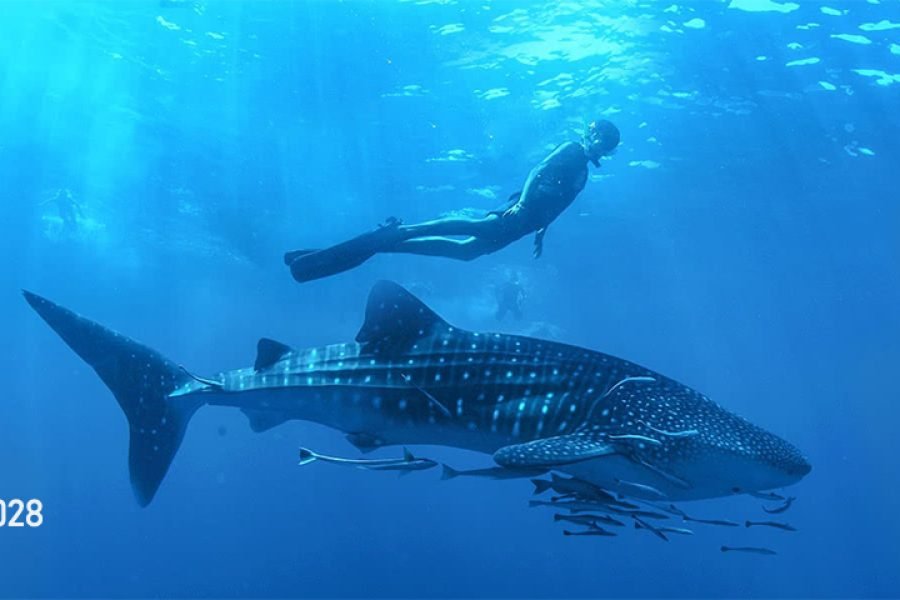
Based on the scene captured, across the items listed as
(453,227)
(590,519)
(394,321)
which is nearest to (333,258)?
(453,227)

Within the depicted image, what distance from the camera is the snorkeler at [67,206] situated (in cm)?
3441

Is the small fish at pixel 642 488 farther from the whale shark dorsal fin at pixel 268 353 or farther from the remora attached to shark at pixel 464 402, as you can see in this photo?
the whale shark dorsal fin at pixel 268 353

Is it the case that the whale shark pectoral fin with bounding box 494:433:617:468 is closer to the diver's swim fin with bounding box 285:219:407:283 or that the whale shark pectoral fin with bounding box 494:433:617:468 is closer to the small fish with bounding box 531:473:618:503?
the small fish with bounding box 531:473:618:503

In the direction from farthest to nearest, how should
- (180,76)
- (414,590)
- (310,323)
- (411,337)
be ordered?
(310,323) < (414,590) < (180,76) < (411,337)

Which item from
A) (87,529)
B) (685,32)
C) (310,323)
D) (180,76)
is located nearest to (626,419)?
(685,32)

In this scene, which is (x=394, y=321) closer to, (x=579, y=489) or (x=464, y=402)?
(x=464, y=402)

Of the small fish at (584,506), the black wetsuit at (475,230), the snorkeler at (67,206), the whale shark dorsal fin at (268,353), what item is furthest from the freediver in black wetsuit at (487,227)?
the snorkeler at (67,206)

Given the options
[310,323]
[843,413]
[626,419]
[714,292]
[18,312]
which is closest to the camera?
[626,419]

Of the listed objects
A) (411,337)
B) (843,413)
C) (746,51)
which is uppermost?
(746,51)

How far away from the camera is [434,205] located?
2967cm

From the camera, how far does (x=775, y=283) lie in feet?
131

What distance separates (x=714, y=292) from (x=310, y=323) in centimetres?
3173

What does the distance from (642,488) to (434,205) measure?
85.8 ft

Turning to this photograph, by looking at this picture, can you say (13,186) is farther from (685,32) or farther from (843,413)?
(843,413)
